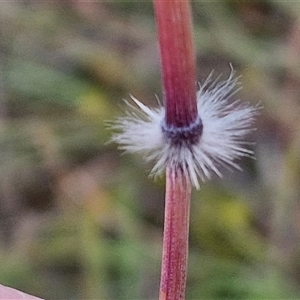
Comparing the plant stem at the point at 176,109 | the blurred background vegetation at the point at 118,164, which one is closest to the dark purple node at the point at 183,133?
the plant stem at the point at 176,109

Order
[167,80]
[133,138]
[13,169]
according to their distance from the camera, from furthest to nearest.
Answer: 1. [13,169]
2. [133,138]
3. [167,80]

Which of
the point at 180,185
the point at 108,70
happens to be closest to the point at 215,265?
the point at 108,70

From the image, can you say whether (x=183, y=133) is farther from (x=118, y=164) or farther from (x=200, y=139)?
(x=118, y=164)

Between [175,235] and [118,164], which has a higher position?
[118,164]

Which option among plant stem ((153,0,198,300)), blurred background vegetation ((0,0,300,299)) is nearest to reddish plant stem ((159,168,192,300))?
plant stem ((153,0,198,300))

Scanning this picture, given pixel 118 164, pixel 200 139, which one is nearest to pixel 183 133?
pixel 200 139

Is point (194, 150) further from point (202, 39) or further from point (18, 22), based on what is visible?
point (18, 22)
